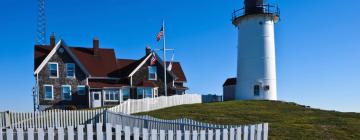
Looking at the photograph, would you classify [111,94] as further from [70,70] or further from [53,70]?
[53,70]

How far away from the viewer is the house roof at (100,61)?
40.0m

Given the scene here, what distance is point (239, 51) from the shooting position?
4206 centimetres

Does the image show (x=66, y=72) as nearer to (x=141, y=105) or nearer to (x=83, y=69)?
(x=83, y=69)

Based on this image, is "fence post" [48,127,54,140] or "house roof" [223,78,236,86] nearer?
"fence post" [48,127,54,140]

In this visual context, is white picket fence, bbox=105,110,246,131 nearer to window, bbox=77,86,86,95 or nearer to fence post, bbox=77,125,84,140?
fence post, bbox=77,125,84,140

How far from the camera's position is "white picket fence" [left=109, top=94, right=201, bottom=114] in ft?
83.3

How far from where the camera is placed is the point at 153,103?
101ft

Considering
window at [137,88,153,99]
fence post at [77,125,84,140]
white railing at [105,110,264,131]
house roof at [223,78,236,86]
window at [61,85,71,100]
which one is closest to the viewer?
fence post at [77,125,84,140]

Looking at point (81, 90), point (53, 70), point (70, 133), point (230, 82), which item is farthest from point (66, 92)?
point (70, 133)

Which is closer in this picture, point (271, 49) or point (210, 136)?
point (210, 136)

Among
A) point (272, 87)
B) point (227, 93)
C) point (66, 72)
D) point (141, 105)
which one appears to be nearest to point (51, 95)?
point (66, 72)

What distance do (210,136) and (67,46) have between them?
34407 millimetres

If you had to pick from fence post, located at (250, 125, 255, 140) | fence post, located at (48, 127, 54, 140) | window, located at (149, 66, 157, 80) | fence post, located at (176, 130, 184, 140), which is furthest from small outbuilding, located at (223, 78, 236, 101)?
fence post, located at (48, 127, 54, 140)

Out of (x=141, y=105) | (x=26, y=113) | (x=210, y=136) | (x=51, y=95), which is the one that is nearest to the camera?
(x=210, y=136)
